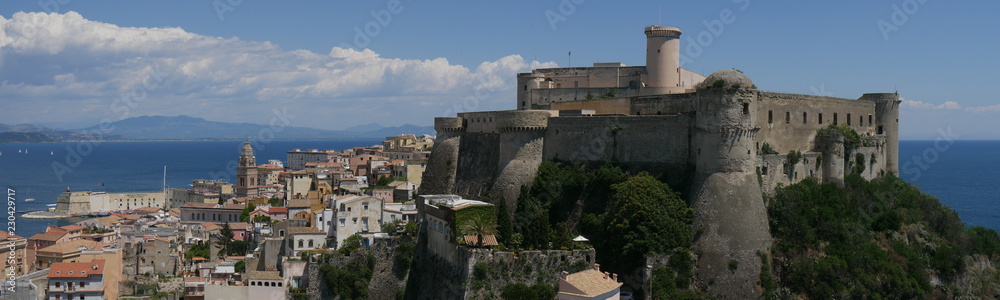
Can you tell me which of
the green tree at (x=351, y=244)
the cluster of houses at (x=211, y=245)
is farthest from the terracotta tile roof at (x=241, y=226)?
the green tree at (x=351, y=244)

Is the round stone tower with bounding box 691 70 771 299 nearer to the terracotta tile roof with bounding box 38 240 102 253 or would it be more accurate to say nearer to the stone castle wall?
the stone castle wall

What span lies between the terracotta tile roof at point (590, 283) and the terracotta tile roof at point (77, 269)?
25722mm

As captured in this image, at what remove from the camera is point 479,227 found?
112 feet

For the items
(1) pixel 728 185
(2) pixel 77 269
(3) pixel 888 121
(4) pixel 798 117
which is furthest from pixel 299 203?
(3) pixel 888 121

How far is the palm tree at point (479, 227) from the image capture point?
34281 millimetres

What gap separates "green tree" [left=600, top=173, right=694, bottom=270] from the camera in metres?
35.3

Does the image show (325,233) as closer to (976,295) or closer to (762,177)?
(762,177)

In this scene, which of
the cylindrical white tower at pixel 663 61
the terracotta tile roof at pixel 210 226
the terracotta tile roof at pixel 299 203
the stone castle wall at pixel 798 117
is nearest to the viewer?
the stone castle wall at pixel 798 117

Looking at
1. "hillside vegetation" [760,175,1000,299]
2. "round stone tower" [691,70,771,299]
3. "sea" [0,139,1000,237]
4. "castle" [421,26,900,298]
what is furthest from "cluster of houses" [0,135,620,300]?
"sea" [0,139,1000,237]

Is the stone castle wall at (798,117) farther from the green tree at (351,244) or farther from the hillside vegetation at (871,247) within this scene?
the green tree at (351,244)

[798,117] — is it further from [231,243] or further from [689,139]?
[231,243]

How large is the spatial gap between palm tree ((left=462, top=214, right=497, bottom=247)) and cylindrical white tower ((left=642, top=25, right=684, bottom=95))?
17.9 metres

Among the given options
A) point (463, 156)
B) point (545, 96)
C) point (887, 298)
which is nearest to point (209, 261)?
point (463, 156)

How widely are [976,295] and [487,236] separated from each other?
72.4ft
